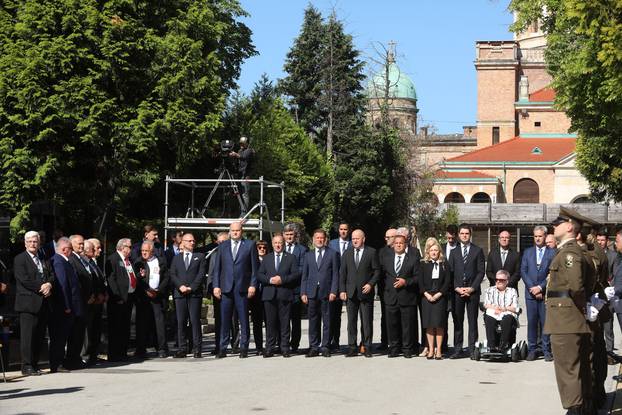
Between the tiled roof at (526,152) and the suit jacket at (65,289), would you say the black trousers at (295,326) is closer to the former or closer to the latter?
the suit jacket at (65,289)

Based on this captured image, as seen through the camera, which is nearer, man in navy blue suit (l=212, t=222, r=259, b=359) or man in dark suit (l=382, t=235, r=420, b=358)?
man in dark suit (l=382, t=235, r=420, b=358)

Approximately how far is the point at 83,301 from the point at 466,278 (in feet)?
19.9

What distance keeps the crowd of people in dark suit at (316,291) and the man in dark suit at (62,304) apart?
756mm

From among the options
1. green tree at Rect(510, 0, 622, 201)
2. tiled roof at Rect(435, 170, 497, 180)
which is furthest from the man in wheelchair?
tiled roof at Rect(435, 170, 497, 180)

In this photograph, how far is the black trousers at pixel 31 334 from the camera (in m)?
15.0

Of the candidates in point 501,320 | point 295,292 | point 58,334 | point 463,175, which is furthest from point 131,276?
point 463,175

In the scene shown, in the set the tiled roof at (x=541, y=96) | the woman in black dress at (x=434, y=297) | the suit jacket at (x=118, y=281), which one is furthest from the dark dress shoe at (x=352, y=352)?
the tiled roof at (x=541, y=96)

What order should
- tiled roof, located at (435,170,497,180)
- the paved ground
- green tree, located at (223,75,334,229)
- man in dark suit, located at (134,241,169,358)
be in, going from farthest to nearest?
1. tiled roof, located at (435,170,497,180)
2. green tree, located at (223,75,334,229)
3. man in dark suit, located at (134,241,169,358)
4. the paved ground

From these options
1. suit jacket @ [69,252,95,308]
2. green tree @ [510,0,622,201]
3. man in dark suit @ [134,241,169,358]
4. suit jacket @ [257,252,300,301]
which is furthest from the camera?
green tree @ [510,0,622,201]

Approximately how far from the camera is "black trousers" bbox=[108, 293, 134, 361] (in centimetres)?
1706

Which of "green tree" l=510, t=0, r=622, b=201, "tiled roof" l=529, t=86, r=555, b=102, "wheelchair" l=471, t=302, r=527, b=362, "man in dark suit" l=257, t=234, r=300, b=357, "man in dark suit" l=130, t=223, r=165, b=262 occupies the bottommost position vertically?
"wheelchair" l=471, t=302, r=527, b=362

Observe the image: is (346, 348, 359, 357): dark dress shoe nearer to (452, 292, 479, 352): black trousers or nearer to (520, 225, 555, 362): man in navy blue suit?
(452, 292, 479, 352): black trousers

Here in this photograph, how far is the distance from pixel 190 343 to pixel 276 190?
2831cm

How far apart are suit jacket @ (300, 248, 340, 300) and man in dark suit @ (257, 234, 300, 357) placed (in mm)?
198
